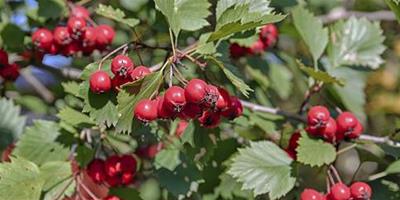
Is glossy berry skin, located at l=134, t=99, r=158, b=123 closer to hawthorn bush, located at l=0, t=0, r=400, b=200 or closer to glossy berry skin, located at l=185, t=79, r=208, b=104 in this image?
hawthorn bush, located at l=0, t=0, r=400, b=200

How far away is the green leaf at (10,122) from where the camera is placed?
291 centimetres

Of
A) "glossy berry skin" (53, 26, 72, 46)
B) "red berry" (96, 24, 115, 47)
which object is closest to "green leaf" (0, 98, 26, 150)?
"glossy berry skin" (53, 26, 72, 46)

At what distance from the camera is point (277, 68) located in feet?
11.7

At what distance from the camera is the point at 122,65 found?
1.88 m

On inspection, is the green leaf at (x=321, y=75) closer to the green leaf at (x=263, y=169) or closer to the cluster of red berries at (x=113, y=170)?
the green leaf at (x=263, y=169)

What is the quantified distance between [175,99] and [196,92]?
0.20 ft

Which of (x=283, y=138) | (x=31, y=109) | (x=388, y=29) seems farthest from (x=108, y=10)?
(x=388, y=29)

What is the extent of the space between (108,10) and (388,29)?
2.71 meters

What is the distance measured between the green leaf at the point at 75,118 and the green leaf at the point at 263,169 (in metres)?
0.57

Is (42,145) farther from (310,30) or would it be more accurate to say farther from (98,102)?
(310,30)

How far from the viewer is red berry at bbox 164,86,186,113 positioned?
1755 mm

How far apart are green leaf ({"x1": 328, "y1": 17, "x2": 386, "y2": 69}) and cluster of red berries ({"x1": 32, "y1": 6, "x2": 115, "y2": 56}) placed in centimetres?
111

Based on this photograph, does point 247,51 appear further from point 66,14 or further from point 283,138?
point 66,14

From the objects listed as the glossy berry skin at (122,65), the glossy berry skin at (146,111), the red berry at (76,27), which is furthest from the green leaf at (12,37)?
the glossy berry skin at (146,111)
